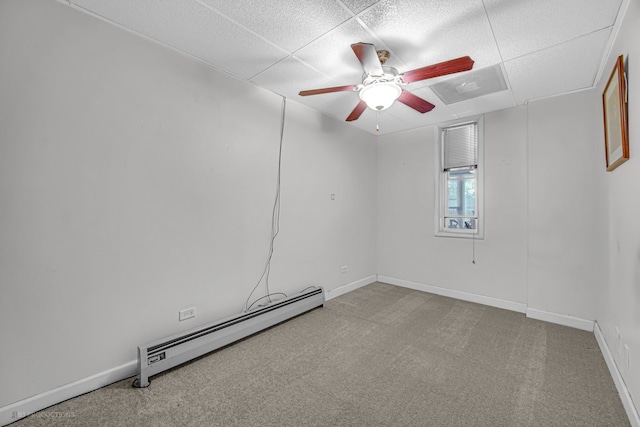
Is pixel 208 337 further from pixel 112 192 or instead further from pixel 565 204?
pixel 565 204

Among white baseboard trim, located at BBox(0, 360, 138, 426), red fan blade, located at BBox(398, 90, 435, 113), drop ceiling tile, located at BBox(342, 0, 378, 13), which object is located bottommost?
white baseboard trim, located at BBox(0, 360, 138, 426)

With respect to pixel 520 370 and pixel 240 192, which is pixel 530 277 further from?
pixel 240 192

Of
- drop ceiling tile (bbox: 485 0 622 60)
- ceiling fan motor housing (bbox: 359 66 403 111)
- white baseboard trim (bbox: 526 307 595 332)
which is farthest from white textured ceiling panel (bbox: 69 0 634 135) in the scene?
white baseboard trim (bbox: 526 307 595 332)

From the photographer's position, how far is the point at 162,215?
2174mm

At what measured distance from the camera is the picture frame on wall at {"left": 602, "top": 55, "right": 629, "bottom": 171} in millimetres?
1733

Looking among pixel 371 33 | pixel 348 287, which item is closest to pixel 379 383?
pixel 348 287

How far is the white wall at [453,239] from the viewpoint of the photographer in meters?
3.34

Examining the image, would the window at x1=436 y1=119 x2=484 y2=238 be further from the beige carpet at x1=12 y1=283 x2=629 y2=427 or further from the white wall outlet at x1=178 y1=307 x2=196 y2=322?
the white wall outlet at x1=178 y1=307 x2=196 y2=322

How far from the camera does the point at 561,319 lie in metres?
2.94

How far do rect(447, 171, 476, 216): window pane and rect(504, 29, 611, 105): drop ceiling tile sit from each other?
1177 mm

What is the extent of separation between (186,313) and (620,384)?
330cm

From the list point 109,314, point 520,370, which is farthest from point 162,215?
point 520,370

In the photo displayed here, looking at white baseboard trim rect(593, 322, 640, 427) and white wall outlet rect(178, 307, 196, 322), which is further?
white wall outlet rect(178, 307, 196, 322)

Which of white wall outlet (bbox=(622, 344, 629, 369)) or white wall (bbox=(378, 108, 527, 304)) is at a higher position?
white wall (bbox=(378, 108, 527, 304))
